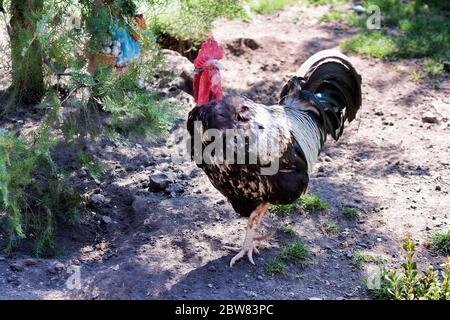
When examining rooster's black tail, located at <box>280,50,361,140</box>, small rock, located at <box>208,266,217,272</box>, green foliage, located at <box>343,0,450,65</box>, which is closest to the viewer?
small rock, located at <box>208,266,217,272</box>

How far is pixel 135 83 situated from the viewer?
5.15 metres

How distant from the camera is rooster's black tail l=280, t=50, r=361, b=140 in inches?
222

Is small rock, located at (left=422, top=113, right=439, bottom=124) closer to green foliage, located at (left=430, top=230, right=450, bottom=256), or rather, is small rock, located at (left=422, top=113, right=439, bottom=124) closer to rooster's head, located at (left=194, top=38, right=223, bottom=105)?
green foliage, located at (left=430, top=230, right=450, bottom=256)

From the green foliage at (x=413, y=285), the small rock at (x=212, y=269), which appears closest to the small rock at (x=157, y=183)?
the small rock at (x=212, y=269)

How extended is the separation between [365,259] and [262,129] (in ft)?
4.87

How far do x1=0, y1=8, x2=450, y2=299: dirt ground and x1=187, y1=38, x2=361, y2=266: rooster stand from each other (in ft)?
1.27

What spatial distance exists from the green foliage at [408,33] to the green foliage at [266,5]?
139 cm

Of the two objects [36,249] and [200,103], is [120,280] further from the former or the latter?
[200,103]

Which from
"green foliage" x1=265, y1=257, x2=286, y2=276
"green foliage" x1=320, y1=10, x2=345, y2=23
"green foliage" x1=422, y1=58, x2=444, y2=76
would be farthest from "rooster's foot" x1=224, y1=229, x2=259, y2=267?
"green foliage" x1=320, y1=10, x2=345, y2=23

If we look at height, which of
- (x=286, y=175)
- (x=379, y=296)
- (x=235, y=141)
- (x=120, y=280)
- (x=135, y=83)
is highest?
(x=135, y=83)
